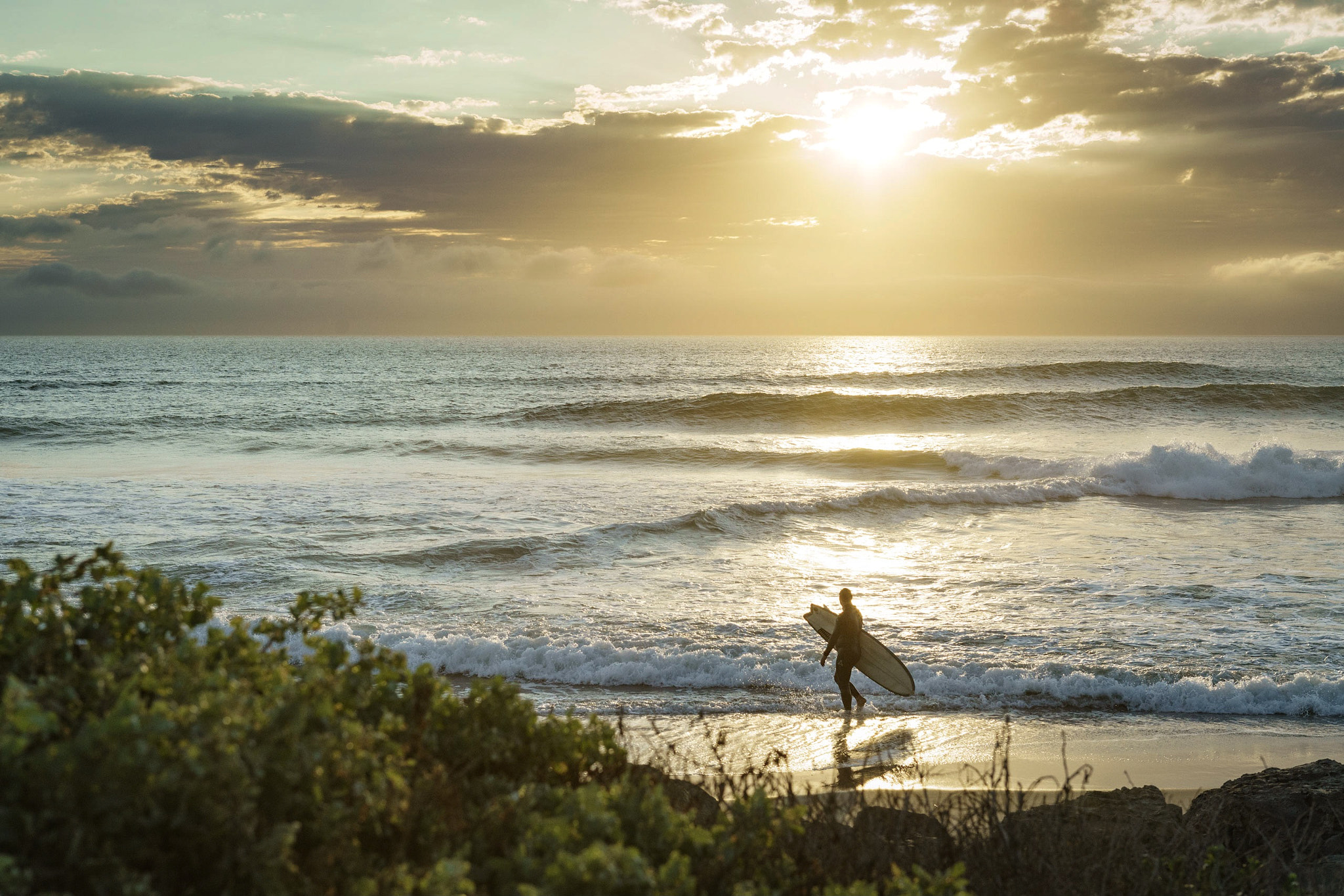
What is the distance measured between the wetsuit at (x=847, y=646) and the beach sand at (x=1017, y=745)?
391mm

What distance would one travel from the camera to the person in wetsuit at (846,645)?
33.2 ft

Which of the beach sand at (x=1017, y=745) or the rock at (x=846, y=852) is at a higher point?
the rock at (x=846, y=852)

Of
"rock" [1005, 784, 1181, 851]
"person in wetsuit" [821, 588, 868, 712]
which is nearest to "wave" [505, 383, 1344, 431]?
"person in wetsuit" [821, 588, 868, 712]

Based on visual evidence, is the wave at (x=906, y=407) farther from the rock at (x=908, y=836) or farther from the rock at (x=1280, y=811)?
the rock at (x=908, y=836)

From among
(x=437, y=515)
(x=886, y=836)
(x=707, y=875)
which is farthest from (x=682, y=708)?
(x=437, y=515)

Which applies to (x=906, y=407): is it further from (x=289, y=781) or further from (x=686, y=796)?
(x=289, y=781)

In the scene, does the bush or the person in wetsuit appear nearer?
the bush

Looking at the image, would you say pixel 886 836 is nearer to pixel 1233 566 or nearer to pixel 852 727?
pixel 852 727

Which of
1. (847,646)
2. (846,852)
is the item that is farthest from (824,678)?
(846,852)

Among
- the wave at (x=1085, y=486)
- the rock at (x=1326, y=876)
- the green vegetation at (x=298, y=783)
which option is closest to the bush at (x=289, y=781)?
the green vegetation at (x=298, y=783)

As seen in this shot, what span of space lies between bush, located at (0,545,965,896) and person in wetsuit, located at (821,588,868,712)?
23.1ft

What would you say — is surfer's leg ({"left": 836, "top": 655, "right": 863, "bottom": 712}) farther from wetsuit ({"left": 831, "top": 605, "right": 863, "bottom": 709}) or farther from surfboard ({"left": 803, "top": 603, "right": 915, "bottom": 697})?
surfboard ({"left": 803, "top": 603, "right": 915, "bottom": 697})

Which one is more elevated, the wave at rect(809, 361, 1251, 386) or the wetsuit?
the wave at rect(809, 361, 1251, 386)

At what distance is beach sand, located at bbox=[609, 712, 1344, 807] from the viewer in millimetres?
8258
